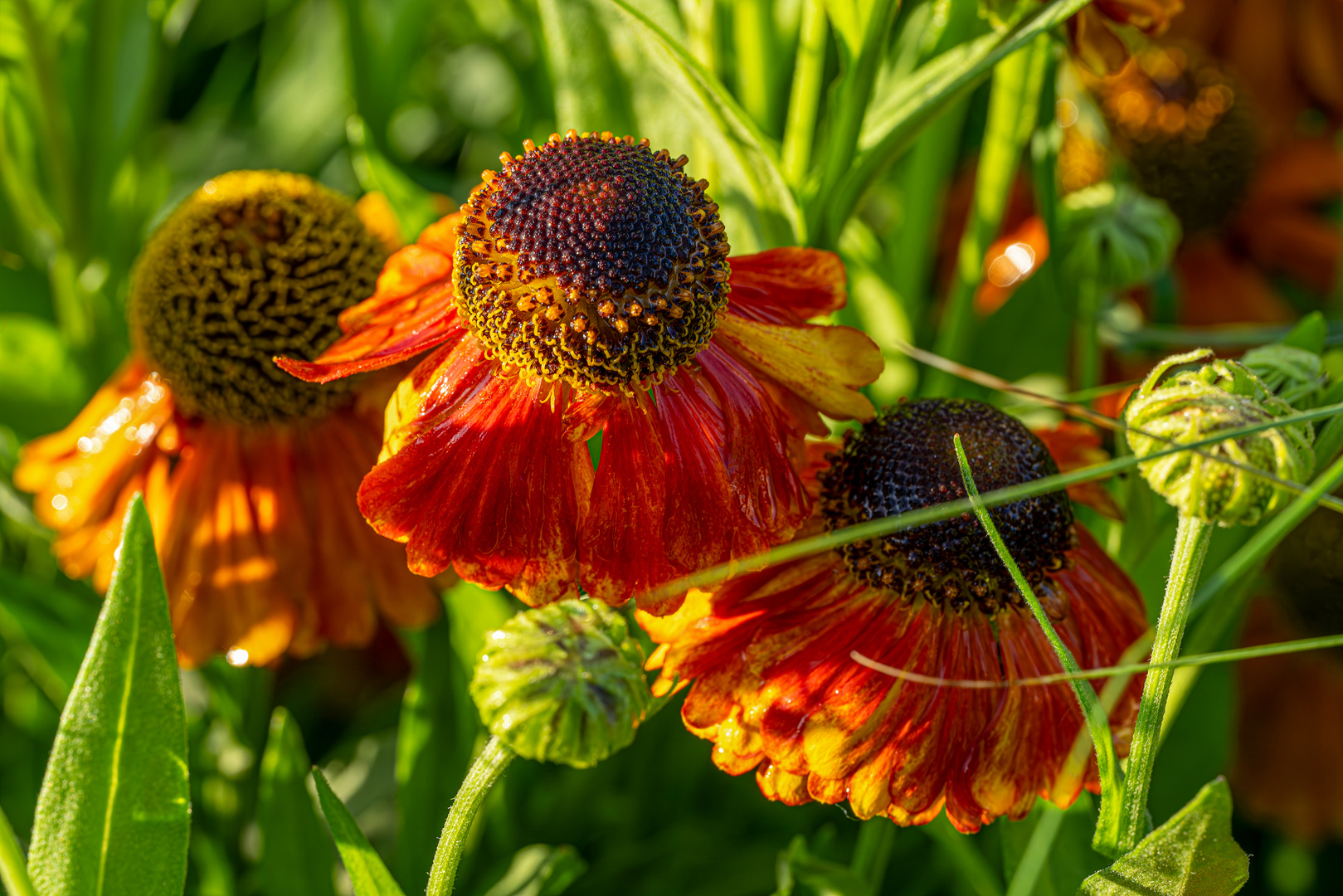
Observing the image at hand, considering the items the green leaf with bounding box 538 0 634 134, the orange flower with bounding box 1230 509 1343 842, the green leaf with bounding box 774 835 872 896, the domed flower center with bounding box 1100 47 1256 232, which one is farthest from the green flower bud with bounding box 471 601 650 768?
the domed flower center with bounding box 1100 47 1256 232

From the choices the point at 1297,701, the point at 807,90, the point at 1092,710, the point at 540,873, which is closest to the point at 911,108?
the point at 807,90

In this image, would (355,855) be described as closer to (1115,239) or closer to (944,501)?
(944,501)

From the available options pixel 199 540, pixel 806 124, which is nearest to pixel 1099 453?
pixel 806 124

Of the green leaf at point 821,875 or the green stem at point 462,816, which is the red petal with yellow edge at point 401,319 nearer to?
the green stem at point 462,816

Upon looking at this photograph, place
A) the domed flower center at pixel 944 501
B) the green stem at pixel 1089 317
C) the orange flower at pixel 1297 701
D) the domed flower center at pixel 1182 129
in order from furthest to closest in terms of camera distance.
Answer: the domed flower center at pixel 1182 129, the orange flower at pixel 1297 701, the green stem at pixel 1089 317, the domed flower center at pixel 944 501

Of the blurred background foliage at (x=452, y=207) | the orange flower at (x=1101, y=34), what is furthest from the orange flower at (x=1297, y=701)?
the orange flower at (x=1101, y=34)
